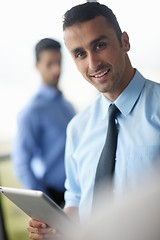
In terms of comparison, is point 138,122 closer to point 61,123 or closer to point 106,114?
point 106,114

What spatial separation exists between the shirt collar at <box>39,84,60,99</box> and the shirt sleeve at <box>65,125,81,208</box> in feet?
0.53

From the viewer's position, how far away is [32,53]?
1.61 m

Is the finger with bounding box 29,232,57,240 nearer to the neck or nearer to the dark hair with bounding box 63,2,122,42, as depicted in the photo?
the neck

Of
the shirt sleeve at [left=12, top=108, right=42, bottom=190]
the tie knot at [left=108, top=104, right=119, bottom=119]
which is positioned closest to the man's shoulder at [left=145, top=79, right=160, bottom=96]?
the tie knot at [left=108, top=104, right=119, bottom=119]

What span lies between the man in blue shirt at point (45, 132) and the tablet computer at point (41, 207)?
11.3 inches

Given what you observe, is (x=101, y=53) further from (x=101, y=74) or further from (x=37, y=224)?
(x=37, y=224)

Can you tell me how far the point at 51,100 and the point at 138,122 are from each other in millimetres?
446

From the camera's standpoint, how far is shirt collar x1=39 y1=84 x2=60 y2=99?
60.9 inches

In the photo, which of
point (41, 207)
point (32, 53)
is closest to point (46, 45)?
point (32, 53)

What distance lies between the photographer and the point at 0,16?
1649 millimetres

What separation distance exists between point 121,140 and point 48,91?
1.39 feet

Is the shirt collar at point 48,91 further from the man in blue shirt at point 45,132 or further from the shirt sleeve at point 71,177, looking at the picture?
the shirt sleeve at point 71,177

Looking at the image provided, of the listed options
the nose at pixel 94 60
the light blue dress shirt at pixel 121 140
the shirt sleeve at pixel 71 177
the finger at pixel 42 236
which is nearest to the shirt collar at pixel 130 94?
the light blue dress shirt at pixel 121 140

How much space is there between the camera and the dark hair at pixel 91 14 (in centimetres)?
123
